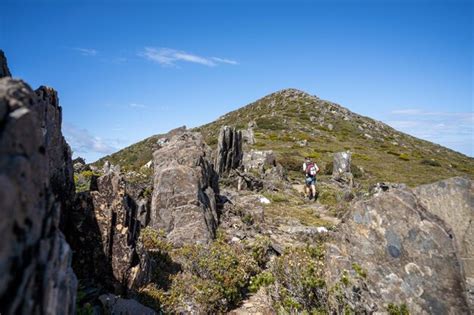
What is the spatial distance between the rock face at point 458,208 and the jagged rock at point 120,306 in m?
5.57

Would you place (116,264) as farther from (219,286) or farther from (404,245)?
(404,245)

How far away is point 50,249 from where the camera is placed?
283 cm

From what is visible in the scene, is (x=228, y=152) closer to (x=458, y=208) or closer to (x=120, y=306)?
(x=458, y=208)

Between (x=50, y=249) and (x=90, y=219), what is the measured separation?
178 inches

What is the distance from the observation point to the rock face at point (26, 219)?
2318 mm

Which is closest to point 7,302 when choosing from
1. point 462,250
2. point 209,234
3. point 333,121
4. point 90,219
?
point 90,219

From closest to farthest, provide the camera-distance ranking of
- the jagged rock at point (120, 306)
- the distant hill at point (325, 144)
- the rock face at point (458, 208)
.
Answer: the jagged rock at point (120, 306) < the rock face at point (458, 208) < the distant hill at point (325, 144)

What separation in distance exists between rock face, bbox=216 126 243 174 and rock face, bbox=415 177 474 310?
20.7 m

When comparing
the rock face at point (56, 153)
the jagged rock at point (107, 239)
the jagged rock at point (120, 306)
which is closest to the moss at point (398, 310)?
the jagged rock at point (120, 306)

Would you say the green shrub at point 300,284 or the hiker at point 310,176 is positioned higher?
the hiker at point 310,176

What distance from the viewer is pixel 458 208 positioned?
6.53 meters

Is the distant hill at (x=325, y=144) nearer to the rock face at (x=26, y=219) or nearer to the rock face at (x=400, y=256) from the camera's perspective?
the rock face at (x=400, y=256)

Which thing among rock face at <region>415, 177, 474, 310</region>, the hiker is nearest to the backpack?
the hiker

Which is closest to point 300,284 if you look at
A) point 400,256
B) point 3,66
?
point 400,256
